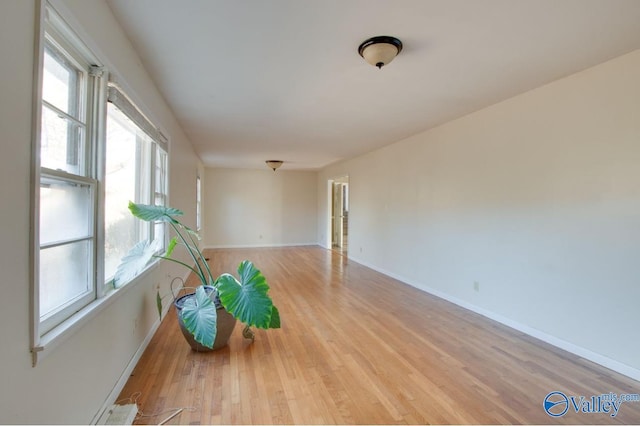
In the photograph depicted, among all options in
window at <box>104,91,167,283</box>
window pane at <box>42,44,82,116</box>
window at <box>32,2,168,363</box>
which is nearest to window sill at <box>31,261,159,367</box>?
window at <box>32,2,168,363</box>

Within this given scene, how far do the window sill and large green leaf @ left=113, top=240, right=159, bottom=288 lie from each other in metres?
0.09

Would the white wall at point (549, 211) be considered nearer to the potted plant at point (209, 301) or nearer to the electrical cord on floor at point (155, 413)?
the potted plant at point (209, 301)

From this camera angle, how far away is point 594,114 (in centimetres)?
252

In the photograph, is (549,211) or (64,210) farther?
(549,211)

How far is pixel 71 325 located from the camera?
4.52ft

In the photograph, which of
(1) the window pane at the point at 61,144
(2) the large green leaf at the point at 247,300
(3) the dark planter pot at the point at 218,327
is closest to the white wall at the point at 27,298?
(1) the window pane at the point at 61,144

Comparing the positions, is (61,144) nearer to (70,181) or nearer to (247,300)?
(70,181)

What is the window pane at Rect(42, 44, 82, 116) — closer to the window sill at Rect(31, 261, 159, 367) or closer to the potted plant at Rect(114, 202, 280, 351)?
the potted plant at Rect(114, 202, 280, 351)

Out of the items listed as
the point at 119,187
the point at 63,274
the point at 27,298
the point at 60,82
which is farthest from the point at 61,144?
the point at 119,187

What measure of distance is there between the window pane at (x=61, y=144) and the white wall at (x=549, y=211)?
144 inches

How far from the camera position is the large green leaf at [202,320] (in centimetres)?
211

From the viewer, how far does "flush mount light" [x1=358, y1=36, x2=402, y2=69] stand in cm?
208

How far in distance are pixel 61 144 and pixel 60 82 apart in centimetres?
30

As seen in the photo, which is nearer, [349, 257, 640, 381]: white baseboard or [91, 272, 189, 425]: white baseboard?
[91, 272, 189, 425]: white baseboard
